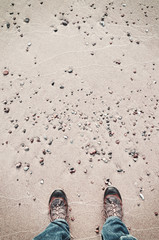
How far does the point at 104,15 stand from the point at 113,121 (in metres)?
2.40

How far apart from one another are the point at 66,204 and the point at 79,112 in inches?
69.0

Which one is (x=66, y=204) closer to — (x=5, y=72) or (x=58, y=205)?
(x=58, y=205)

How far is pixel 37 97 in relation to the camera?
3.59 meters

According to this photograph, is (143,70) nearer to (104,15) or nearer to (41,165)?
(104,15)

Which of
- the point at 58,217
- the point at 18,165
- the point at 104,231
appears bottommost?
the point at 104,231

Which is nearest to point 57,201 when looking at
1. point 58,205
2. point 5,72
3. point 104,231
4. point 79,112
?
point 58,205

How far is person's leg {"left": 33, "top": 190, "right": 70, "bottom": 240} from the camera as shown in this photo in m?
2.94

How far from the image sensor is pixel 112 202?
3.22 metres

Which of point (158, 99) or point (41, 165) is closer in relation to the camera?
point (41, 165)

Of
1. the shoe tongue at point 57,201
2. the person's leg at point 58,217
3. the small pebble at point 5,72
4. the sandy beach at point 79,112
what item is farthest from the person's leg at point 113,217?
the small pebble at point 5,72

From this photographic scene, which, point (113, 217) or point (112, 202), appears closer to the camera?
point (113, 217)

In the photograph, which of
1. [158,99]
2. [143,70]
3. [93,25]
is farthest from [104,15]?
[158,99]

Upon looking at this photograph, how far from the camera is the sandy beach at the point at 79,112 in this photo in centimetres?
324

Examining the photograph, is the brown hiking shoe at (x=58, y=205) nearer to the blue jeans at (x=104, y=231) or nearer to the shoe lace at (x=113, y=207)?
the blue jeans at (x=104, y=231)
